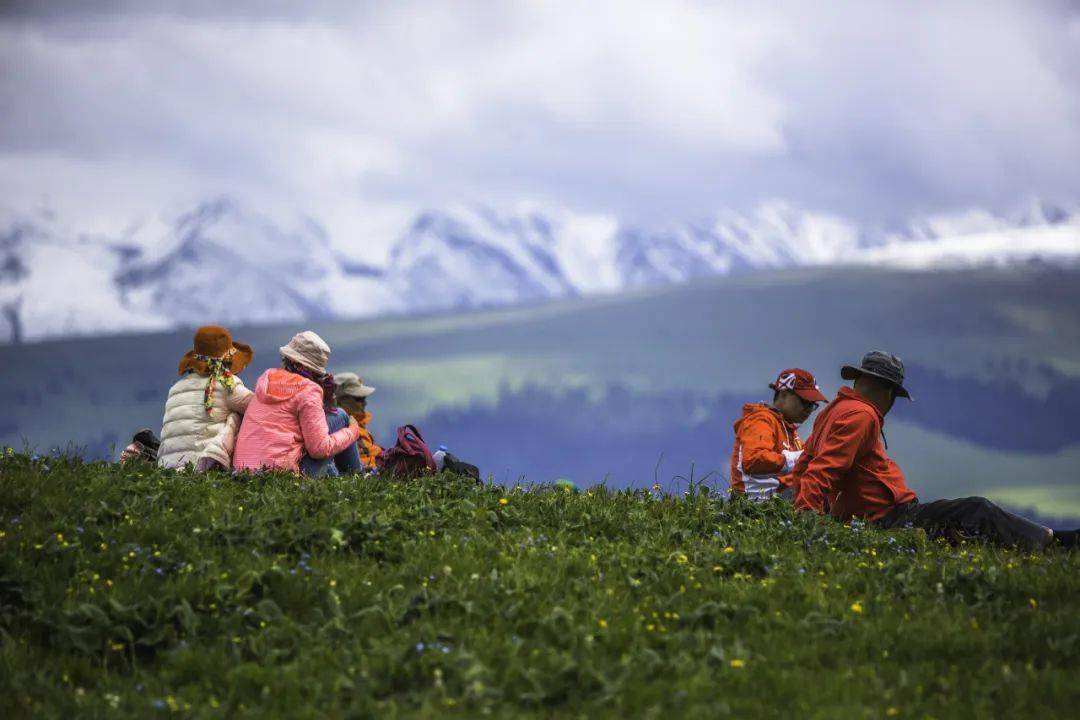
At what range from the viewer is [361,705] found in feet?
21.6

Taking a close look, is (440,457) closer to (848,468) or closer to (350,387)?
(350,387)

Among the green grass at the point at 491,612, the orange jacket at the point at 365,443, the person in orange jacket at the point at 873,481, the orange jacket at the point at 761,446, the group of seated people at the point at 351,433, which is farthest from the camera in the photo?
the orange jacket at the point at 365,443

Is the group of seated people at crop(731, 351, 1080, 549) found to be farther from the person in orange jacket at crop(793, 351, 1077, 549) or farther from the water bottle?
the water bottle

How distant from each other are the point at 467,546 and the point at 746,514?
338cm

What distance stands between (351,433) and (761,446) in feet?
15.1

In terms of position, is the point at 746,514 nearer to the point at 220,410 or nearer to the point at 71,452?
the point at 220,410

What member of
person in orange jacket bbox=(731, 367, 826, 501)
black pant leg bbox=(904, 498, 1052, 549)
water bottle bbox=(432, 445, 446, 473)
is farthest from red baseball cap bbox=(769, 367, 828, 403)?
water bottle bbox=(432, 445, 446, 473)

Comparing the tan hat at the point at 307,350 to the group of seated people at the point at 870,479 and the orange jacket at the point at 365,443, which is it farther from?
the group of seated people at the point at 870,479

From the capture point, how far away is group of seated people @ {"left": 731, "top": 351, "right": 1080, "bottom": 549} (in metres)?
11.0

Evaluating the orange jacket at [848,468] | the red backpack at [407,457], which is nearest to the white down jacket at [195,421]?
the red backpack at [407,457]

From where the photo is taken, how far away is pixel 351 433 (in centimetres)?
1277

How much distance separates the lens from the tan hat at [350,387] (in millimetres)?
14242

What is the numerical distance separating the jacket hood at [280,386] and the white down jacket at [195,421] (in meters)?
0.55

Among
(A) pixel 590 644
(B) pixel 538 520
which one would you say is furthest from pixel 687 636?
(B) pixel 538 520
